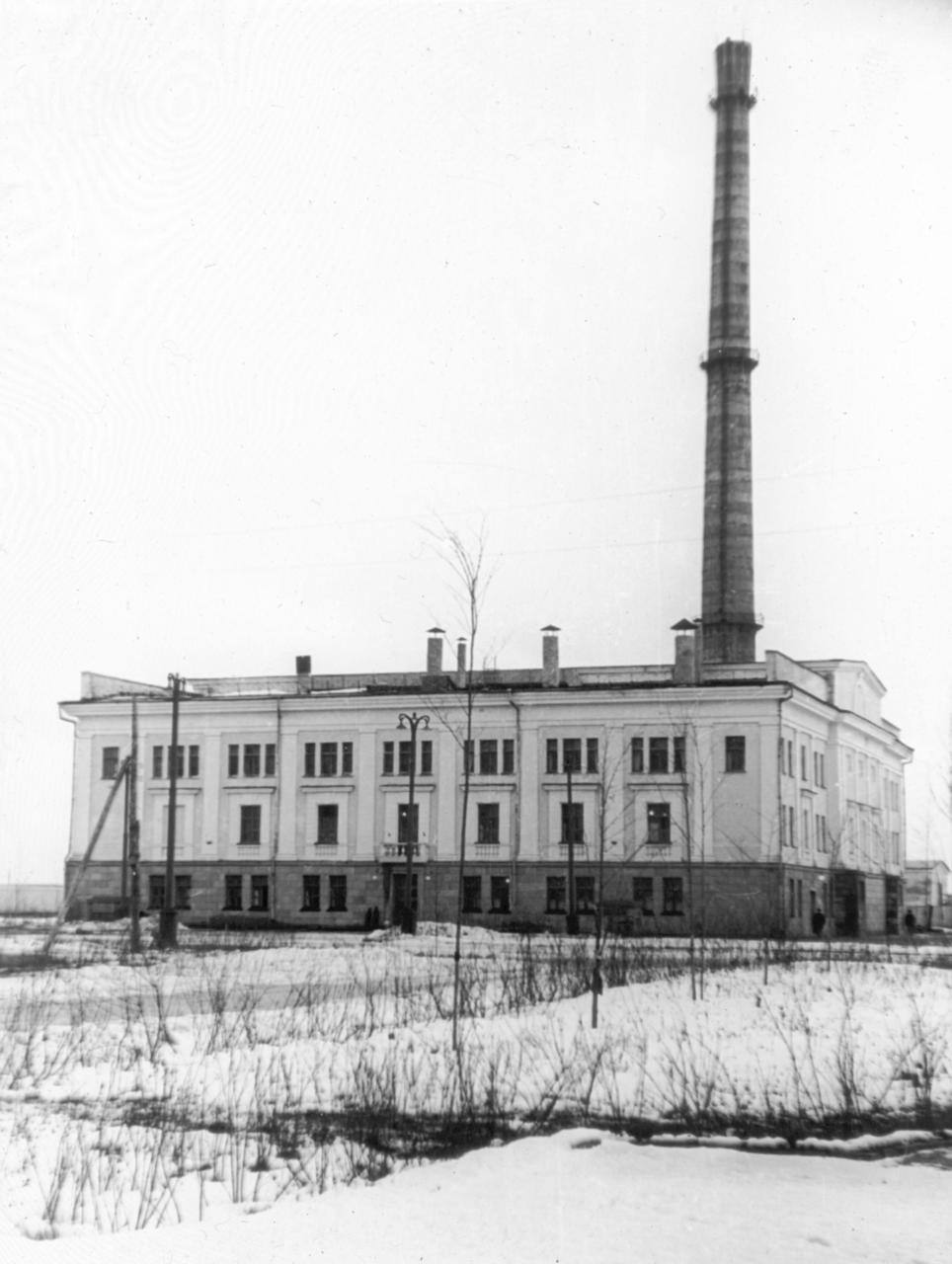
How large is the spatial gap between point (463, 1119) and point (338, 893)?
1461 inches

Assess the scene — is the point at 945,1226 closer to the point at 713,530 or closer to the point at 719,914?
the point at 719,914

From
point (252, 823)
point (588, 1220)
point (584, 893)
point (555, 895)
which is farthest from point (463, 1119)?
point (252, 823)

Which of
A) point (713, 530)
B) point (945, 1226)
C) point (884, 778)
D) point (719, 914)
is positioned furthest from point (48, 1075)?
point (884, 778)

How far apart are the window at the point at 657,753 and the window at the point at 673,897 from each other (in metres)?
3.48

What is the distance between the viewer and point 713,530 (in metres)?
49.0

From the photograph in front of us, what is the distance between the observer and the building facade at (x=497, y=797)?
141 feet

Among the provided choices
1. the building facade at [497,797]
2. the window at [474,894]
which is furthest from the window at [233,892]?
the window at [474,894]

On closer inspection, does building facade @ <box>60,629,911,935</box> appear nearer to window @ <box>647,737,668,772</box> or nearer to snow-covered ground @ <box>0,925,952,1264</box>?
window @ <box>647,737,668,772</box>

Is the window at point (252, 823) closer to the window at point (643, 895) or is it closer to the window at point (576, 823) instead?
the window at point (576, 823)

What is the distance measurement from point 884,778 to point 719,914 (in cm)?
1455

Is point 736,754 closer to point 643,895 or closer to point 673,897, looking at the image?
point 673,897

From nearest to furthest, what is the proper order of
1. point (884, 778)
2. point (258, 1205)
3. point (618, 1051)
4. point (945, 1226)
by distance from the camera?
point (945, 1226), point (258, 1205), point (618, 1051), point (884, 778)

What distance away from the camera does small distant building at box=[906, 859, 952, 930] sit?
59.0m

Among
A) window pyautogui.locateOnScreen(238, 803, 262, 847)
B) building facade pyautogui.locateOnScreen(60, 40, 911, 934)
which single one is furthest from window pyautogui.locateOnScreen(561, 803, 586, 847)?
window pyautogui.locateOnScreen(238, 803, 262, 847)
